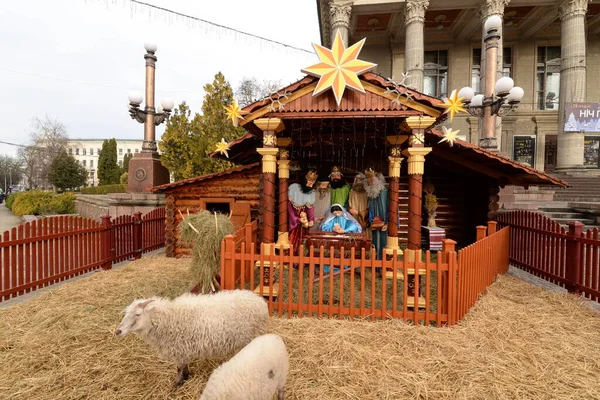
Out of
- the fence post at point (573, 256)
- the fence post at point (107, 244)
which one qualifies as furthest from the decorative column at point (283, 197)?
the fence post at point (573, 256)

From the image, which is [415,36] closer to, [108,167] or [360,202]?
[360,202]

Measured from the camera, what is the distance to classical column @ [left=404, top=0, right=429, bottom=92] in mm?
16134

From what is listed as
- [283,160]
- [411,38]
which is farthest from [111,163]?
[283,160]

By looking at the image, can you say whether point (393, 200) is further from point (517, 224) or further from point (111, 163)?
point (111, 163)

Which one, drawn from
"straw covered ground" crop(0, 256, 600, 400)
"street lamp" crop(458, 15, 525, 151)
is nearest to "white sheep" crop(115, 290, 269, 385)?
"straw covered ground" crop(0, 256, 600, 400)

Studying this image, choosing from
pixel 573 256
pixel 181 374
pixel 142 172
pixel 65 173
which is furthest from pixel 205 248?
pixel 65 173

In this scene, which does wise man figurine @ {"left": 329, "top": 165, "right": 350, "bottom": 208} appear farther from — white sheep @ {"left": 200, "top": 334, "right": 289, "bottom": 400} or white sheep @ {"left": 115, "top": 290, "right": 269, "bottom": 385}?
white sheep @ {"left": 200, "top": 334, "right": 289, "bottom": 400}

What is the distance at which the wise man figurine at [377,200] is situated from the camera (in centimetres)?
694

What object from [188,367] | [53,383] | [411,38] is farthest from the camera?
[411,38]

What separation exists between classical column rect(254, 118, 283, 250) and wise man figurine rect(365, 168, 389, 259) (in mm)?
2546

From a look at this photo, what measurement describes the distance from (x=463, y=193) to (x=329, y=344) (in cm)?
715

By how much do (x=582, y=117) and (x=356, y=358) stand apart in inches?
764

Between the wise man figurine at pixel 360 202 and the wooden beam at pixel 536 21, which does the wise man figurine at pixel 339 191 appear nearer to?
the wise man figurine at pixel 360 202

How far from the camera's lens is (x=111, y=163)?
3684 cm
